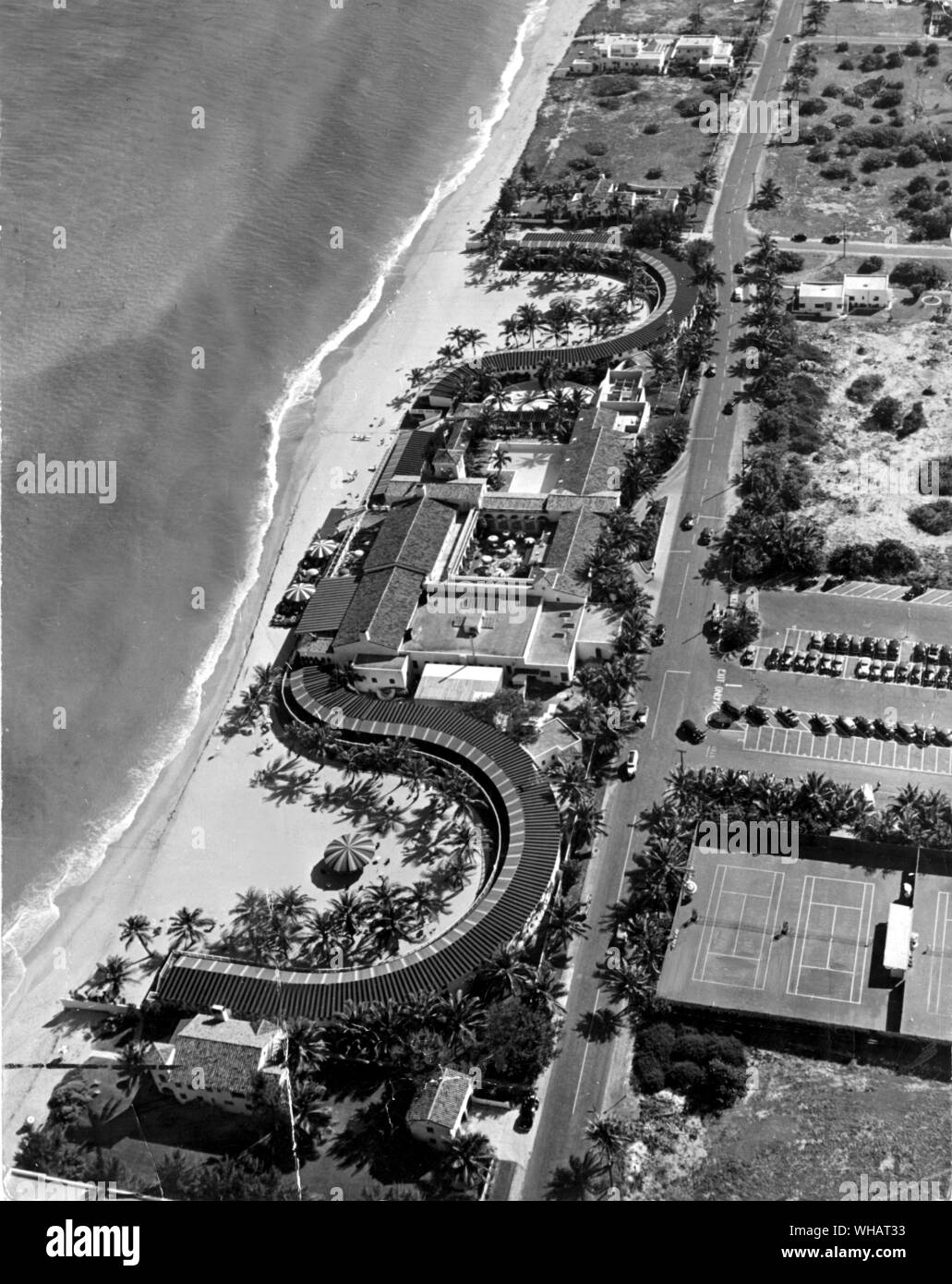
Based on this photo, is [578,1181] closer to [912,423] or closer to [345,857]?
[345,857]

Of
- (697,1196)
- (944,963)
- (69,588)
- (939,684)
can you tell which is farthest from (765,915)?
(69,588)

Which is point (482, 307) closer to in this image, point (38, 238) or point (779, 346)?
point (779, 346)

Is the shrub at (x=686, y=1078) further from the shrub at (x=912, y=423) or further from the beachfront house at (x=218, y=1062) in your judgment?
the shrub at (x=912, y=423)

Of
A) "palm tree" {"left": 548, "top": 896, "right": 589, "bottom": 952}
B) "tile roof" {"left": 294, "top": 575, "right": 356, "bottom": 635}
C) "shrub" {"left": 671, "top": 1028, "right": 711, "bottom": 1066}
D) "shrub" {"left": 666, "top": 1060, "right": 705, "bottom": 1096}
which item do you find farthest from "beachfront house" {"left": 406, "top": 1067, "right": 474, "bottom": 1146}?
"tile roof" {"left": 294, "top": 575, "right": 356, "bottom": 635}

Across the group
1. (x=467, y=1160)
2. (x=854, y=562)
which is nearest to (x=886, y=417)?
Result: (x=854, y=562)

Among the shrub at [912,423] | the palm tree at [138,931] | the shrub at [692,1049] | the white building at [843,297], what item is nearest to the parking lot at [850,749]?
the shrub at [692,1049]

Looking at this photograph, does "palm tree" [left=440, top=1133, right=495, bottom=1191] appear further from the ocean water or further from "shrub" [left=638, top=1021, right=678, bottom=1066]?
the ocean water
